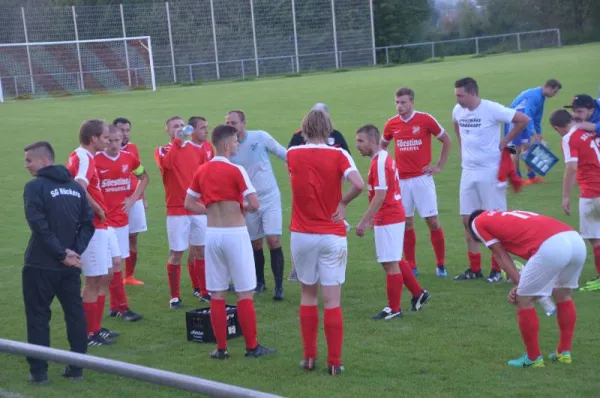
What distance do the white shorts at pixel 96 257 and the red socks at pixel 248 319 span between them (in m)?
1.41

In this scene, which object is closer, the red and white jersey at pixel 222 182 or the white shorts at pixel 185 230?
the red and white jersey at pixel 222 182

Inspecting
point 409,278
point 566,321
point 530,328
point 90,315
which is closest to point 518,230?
point 530,328

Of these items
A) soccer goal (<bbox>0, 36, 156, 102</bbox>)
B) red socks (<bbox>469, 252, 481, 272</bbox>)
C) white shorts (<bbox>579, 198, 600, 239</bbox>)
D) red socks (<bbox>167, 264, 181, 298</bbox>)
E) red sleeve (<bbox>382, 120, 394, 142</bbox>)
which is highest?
soccer goal (<bbox>0, 36, 156, 102</bbox>)

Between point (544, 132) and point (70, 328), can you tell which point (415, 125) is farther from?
point (544, 132)

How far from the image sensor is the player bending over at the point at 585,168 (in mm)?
9539

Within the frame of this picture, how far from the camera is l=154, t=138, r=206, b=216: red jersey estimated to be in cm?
997

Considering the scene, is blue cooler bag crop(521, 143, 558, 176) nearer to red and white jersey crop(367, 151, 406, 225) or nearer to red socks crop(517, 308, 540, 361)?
red and white jersey crop(367, 151, 406, 225)

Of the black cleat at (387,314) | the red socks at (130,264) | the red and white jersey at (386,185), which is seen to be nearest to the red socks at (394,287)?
the black cleat at (387,314)

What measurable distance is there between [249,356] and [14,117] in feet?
89.2

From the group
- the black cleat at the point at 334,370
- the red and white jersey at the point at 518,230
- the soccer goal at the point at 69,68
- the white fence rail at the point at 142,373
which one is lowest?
the black cleat at the point at 334,370

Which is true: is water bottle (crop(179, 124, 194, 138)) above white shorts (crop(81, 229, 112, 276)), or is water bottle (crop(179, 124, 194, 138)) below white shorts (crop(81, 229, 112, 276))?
above

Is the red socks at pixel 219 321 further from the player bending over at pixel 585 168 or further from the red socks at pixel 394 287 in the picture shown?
the player bending over at pixel 585 168

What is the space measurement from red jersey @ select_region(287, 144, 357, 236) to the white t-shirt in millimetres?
3560

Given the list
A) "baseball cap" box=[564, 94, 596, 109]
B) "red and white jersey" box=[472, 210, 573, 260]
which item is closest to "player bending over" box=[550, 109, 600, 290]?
"baseball cap" box=[564, 94, 596, 109]
